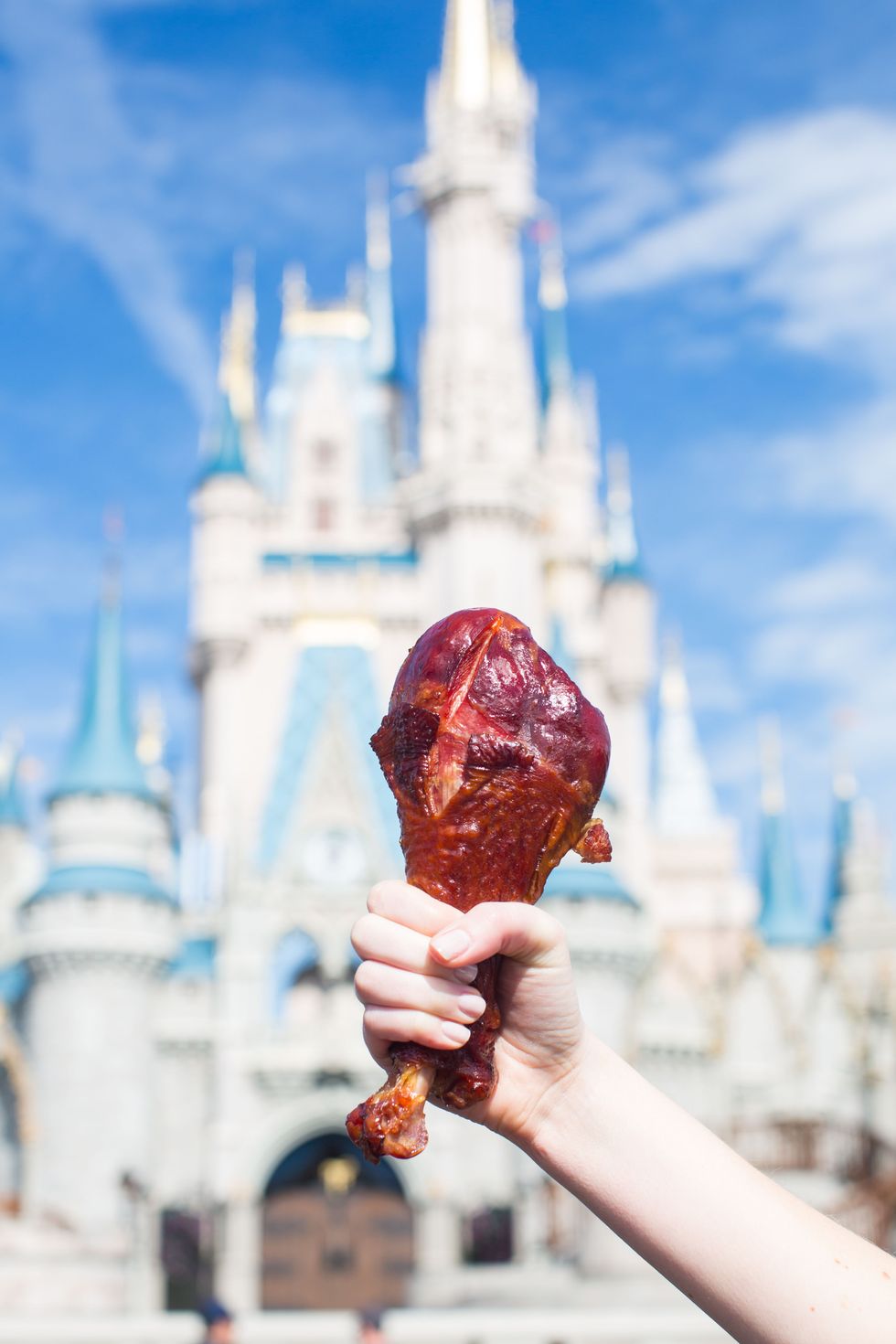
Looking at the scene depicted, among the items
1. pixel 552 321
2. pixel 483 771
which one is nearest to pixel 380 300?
pixel 552 321

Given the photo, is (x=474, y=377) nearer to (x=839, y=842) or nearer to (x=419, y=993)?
(x=839, y=842)

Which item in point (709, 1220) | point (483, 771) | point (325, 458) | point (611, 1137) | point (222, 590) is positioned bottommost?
point (709, 1220)

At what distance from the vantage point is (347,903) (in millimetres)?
27328

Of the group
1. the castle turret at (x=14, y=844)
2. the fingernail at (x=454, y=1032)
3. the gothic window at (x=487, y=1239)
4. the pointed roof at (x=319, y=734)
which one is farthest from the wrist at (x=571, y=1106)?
the castle turret at (x=14, y=844)

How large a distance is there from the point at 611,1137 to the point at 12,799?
3536 cm

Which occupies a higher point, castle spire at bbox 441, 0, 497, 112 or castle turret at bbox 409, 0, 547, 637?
castle spire at bbox 441, 0, 497, 112

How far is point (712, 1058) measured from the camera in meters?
28.1

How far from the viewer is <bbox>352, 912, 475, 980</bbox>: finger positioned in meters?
2.08

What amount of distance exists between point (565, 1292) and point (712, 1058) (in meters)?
12.4

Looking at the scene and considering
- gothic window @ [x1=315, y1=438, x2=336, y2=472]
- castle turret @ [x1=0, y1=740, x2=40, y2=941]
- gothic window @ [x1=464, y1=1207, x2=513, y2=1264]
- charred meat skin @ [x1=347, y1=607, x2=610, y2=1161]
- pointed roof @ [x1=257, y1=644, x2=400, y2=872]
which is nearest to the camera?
charred meat skin @ [x1=347, y1=607, x2=610, y2=1161]

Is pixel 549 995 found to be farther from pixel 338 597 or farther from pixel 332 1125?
pixel 338 597

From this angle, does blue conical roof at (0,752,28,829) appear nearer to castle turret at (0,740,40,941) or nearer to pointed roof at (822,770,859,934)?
castle turret at (0,740,40,941)

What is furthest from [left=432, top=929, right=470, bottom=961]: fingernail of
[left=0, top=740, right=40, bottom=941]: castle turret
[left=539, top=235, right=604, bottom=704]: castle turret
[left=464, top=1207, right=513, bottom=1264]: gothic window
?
[left=539, top=235, right=604, bottom=704]: castle turret

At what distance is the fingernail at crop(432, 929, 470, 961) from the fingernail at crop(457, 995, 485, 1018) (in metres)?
0.09
